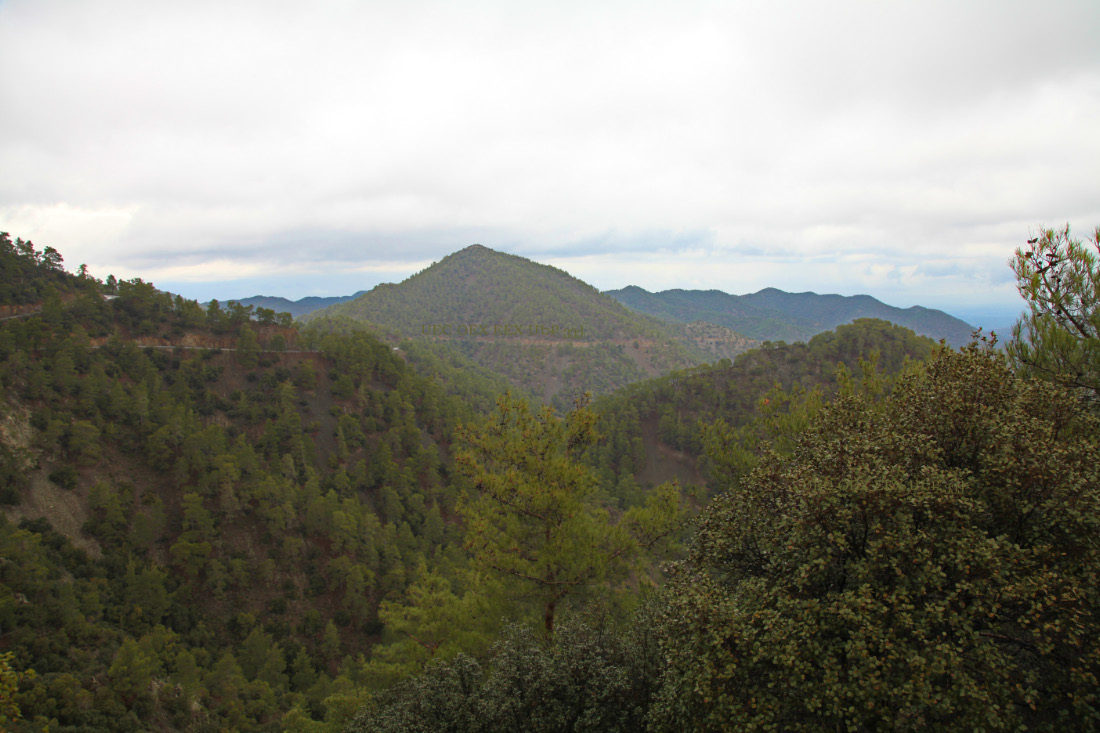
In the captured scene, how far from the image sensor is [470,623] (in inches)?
591

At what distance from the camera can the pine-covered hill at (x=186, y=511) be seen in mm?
27328

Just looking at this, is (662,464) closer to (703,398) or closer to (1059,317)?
(703,398)

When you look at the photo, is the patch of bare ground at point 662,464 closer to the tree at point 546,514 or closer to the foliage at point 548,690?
the tree at point 546,514

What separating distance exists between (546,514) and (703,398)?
7274 cm

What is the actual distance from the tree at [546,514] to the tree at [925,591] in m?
5.85

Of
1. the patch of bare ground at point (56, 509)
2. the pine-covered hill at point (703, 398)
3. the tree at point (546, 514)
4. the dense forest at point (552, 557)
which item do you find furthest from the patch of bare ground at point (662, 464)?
the tree at point (546, 514)

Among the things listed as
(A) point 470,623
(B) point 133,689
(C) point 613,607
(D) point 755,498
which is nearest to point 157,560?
(B) point 133,689

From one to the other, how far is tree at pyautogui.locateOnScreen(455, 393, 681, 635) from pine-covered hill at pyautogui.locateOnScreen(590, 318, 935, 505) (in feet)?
181

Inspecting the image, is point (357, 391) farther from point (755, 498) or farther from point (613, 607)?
point (755, 498)

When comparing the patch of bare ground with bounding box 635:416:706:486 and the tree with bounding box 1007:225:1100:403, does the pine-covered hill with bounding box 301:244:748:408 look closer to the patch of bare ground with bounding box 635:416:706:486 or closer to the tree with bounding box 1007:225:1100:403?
the patch of bare ground with bounding box 635:416:706:486

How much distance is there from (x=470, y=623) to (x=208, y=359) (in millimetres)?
52631

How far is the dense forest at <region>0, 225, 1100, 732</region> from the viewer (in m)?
6.14

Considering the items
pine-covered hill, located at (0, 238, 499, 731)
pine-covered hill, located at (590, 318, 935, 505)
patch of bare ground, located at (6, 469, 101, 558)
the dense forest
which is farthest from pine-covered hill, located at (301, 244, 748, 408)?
patch of bare ground, located at (6, 469, 101, 558)

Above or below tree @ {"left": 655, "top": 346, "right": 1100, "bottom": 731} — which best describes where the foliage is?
below
